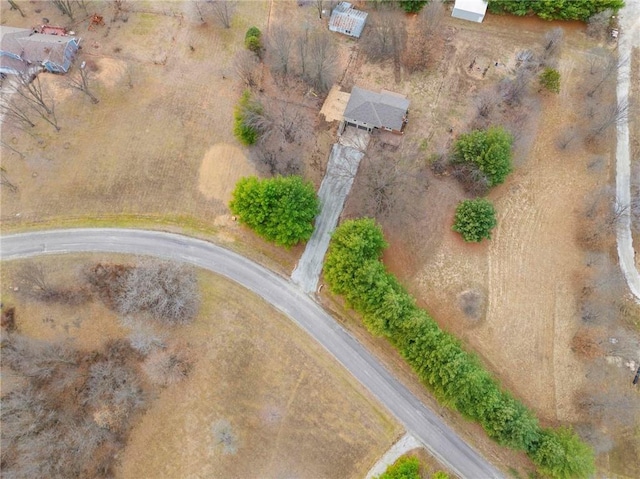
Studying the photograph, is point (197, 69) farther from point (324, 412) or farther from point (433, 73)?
point (324, 412)

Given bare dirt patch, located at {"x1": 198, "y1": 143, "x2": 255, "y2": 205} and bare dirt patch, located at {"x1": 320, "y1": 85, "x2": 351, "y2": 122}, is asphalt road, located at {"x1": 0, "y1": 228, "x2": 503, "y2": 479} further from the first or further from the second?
bare dirt patch, located at {"x1": 320, "y1": 85, "x2": 351, "y2": 122}

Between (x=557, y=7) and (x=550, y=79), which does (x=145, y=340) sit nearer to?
(x=550, y=79)

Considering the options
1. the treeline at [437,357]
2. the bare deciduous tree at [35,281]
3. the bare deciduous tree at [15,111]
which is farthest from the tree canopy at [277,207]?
the bare deciduous tree at [15,111]

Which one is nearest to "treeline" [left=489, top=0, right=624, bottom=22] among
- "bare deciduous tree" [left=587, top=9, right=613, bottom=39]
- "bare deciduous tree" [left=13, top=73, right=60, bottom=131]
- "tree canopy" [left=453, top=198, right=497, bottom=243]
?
"bare deciduous tree" [left=587, top=9, right=613, bottom=39]

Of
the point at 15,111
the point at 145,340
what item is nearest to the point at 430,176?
the point at 145,340

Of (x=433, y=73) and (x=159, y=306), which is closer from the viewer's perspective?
(x=159, y=306)

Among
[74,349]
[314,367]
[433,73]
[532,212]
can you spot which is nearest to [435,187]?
[532,212]
